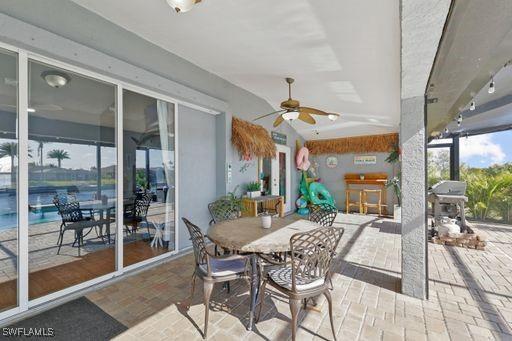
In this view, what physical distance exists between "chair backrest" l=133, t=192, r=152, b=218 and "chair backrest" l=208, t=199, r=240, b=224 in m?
0.98

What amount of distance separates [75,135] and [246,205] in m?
3.15

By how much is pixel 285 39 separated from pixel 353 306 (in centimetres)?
319

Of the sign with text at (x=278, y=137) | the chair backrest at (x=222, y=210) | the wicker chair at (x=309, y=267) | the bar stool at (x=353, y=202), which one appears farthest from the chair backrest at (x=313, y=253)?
the bar stool at (x=353, y=202)

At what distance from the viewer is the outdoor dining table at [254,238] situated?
197 centimetres

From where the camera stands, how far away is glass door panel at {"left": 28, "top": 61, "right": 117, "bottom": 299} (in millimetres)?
2512

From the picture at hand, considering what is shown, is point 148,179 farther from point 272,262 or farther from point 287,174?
point 287,174

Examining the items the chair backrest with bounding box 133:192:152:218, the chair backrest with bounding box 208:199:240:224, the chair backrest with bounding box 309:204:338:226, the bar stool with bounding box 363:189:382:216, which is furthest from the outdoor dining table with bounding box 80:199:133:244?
the bar stool with bounding box 363:189:382:216

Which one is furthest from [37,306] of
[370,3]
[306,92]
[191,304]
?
[306,92]

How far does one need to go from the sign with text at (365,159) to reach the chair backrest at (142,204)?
22.0ft

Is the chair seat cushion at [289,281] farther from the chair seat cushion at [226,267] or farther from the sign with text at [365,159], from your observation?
the sign with text at [365,159]

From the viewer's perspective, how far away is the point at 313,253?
1.87 meters

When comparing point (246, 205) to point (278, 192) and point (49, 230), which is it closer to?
point (278, 192)

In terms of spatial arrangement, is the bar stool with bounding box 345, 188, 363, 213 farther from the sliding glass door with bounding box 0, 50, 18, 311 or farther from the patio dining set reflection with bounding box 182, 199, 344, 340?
the sliding glass door with bounding box 0, 50, 18, 311

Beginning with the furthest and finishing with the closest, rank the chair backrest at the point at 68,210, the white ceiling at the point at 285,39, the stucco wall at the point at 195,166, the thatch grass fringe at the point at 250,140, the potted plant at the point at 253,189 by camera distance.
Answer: the potted plant at the point at 253,189 → the thatch grass fringe at the point at 250,140 → the stucco wall at the point at 195,166 → the chair backrest at the point at 68,210 → the white ceiling at the point at 285,39
